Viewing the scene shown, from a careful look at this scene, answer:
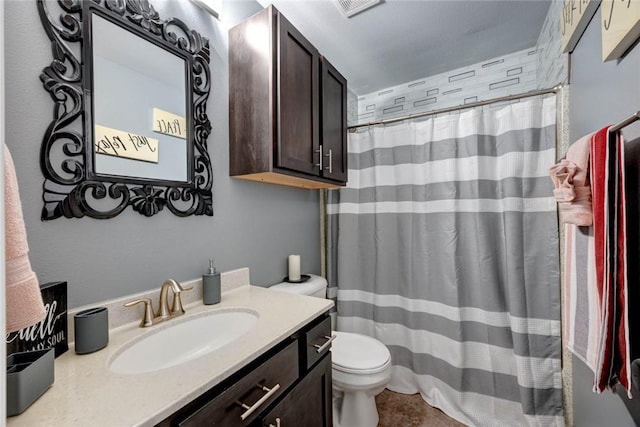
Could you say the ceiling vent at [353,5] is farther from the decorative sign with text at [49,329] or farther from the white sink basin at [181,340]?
the decorative sign with text at [49,329]

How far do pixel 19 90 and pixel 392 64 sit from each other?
2159 millimetres

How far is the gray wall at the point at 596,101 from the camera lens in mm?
800

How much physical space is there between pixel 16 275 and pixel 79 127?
2.02 feet

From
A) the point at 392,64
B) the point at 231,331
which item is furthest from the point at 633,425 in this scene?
the point at 392,64

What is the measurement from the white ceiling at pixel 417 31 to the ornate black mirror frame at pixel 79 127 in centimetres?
82

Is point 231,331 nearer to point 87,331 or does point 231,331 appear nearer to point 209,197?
point 87,331

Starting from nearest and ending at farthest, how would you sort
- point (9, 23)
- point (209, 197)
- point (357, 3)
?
point (9, 23)
point (209, 197)
point (357, 3)

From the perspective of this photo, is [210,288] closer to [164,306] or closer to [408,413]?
[164,306]

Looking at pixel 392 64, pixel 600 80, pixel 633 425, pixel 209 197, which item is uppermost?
pixel 392 64

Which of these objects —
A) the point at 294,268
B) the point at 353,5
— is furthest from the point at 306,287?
the point at 353,5

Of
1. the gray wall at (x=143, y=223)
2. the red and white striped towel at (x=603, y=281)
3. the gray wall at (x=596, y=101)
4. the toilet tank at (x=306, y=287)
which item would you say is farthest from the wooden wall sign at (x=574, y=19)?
the toilet tank at (x=306, y=287)

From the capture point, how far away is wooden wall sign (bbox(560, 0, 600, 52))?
1.00 meters

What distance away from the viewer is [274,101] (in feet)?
4.01

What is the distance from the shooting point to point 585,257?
0.83 meters
